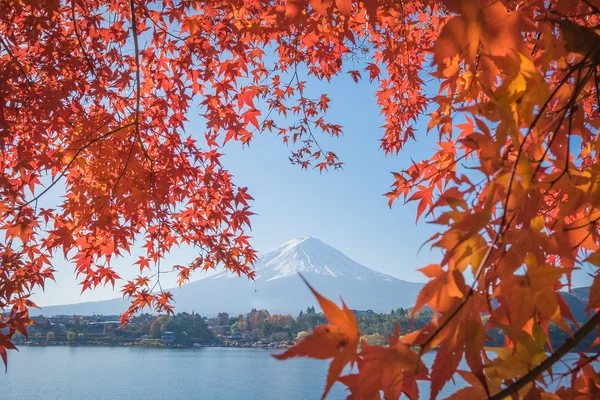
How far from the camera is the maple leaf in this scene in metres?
0.47

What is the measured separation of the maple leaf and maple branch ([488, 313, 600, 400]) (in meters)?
0.15

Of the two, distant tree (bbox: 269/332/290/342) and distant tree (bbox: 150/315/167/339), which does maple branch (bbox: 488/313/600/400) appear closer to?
distant tree (bbox: 269/332/290/342)

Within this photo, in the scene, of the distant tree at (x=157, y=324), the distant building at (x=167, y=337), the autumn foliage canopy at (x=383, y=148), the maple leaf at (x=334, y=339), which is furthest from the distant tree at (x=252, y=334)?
the maple leaf at (x=334, y=339)

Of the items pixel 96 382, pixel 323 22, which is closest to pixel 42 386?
pixel 96 382

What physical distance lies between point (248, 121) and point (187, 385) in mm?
21536

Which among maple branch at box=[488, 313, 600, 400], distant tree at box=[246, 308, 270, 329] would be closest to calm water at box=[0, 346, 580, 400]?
distant tree at box=[246, 308, 270, 329]

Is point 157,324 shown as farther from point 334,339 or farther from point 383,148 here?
point 334,339

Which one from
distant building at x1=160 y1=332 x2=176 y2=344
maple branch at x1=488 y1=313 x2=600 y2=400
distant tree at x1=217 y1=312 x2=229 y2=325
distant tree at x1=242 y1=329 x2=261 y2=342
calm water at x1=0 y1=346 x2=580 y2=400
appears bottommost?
calm water at x1=0 y1=346 x2=580 y2=400

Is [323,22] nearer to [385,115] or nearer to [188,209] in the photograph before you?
[385,115]

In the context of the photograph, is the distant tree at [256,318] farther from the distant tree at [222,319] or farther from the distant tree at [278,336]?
the distant tree at [222,319]

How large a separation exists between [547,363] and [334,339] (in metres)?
0.22

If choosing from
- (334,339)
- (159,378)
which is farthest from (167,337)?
(334,339)

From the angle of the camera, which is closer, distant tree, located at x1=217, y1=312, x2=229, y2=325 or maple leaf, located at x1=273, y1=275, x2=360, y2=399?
maple leaf, located at x1=273, y1=275, x2=360, y2=399

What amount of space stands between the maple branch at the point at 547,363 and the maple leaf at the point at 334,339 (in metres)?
0.15
